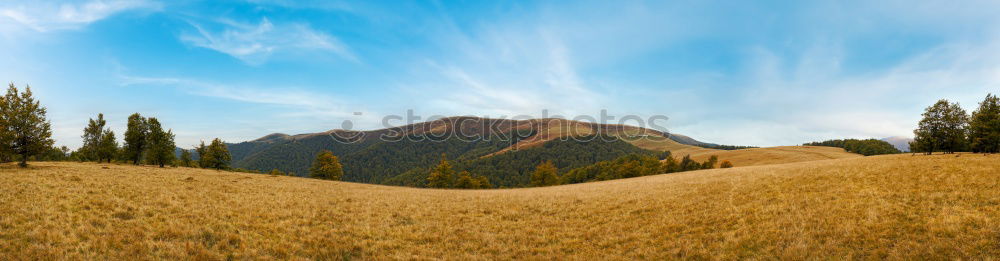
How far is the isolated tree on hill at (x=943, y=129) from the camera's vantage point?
1560 inches

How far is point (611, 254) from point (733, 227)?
5425 mm

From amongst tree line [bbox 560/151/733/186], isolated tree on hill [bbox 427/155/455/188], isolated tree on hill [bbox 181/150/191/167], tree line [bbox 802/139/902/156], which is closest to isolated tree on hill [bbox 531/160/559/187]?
tree line [bbox 560/151/733/186]

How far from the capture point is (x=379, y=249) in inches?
462

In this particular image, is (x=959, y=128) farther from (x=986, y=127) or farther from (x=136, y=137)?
(x=136, y=137)

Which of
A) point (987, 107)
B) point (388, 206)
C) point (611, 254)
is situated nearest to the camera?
point (611, 254)

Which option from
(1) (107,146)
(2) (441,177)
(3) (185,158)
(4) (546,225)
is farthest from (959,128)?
(3) (185,158)

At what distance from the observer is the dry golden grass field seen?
9.72 metres

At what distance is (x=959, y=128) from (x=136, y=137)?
112m

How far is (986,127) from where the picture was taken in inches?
1505

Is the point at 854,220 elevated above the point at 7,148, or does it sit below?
below

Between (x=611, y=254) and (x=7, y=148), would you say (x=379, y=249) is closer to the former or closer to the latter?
(x=611, y=254)

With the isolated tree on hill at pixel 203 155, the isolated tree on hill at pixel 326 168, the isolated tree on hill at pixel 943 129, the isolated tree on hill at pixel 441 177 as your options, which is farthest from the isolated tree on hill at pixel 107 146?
the isolated tree on hill at pixel 943 129

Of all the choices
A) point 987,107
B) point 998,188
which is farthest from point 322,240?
point 987,107

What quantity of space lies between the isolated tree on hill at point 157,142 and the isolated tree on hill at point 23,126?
896 inches
